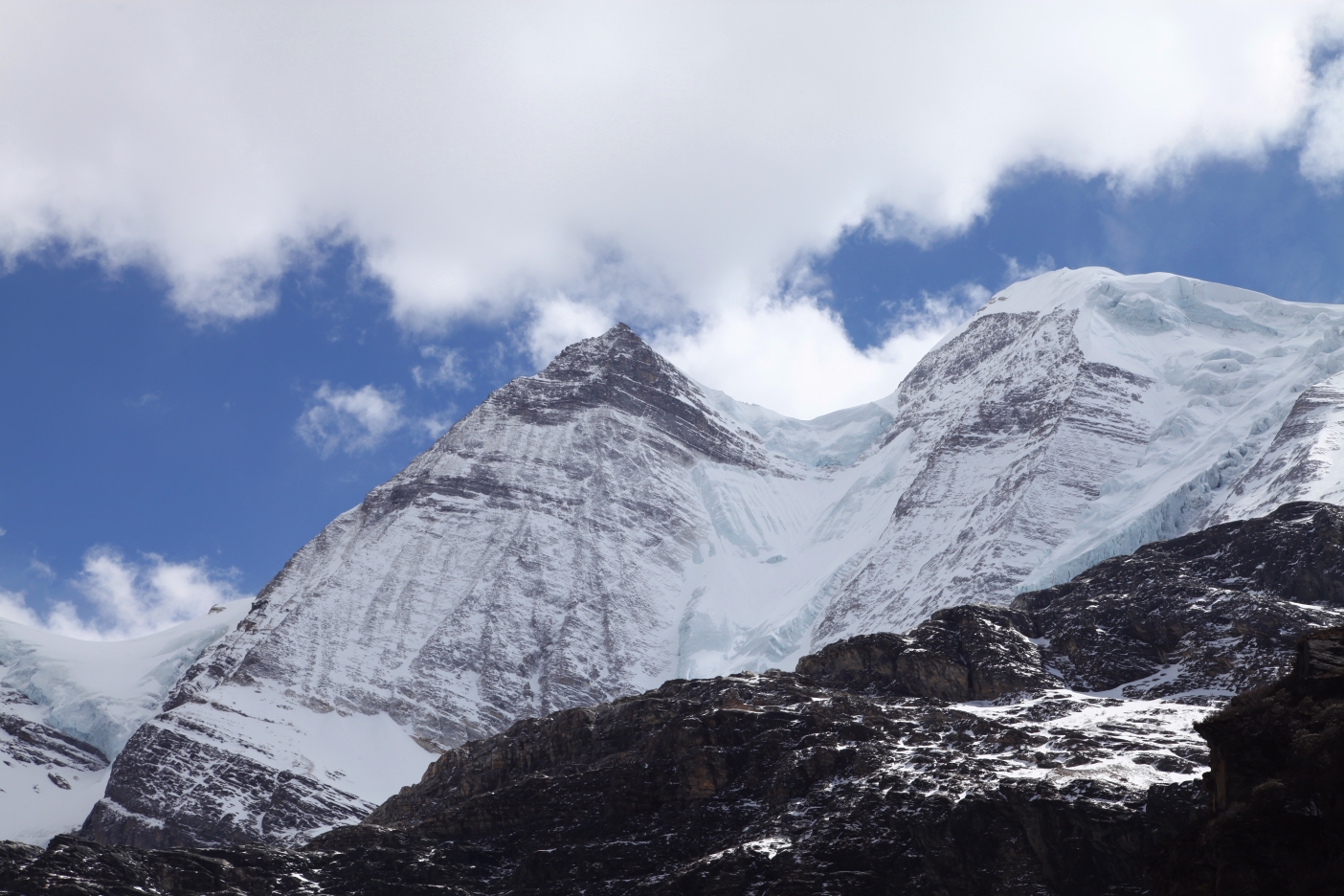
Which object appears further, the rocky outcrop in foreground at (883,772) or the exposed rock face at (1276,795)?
the rocky outcrop in foreground at (883,772)

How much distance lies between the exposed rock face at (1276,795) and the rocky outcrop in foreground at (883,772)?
2285cm

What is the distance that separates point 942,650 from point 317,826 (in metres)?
88.4

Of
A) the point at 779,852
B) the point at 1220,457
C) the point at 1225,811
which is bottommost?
the point at 1225,811

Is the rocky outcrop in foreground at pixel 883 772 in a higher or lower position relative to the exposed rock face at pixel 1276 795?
higher

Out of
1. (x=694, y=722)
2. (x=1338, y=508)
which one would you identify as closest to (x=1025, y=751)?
(x=694, y=722)

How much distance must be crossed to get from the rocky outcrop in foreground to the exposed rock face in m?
22.9

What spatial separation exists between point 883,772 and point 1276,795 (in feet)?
161

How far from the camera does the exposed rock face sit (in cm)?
5247

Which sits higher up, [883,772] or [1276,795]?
[883,772]

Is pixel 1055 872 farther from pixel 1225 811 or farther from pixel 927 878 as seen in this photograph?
pixel 1225 811

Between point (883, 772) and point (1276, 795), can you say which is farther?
point (883, 772)

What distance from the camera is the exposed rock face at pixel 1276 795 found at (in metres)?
52.5

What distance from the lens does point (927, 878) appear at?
296 feet

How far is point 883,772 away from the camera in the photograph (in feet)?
336
